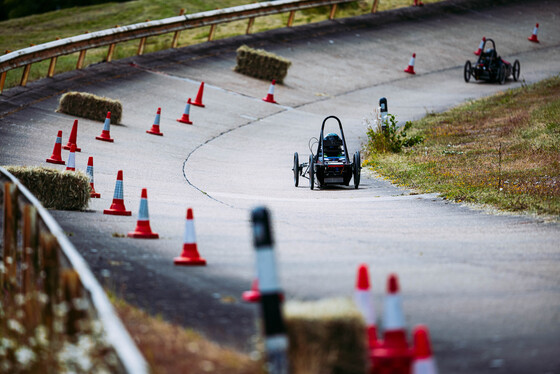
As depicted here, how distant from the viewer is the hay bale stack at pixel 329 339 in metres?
5.47

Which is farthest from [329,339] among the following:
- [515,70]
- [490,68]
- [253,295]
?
[515,70]

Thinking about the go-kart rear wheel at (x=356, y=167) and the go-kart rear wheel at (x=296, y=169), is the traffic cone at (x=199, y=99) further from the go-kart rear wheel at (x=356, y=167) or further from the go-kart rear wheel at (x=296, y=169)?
the go-kart rear wheel at (x=356, y=167)

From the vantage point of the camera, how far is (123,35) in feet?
101

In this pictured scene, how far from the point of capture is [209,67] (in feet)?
103

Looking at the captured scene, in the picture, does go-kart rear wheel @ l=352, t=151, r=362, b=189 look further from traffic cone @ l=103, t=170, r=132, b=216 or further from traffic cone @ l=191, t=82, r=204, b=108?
traffic cone @ l=191, t=82, r=204, b=108

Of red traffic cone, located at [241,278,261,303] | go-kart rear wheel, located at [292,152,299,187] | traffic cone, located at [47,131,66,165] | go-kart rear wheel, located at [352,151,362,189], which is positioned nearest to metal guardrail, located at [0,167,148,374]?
red traffic cone, located at [241,278,261,303]

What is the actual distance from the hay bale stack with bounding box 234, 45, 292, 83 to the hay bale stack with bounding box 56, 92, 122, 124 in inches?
319

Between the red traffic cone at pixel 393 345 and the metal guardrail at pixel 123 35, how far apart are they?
2114 centimetres

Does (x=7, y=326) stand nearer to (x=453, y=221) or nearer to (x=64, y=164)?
(x=453, y=221)

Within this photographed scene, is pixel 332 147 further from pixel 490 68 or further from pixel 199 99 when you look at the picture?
pixel 490 68

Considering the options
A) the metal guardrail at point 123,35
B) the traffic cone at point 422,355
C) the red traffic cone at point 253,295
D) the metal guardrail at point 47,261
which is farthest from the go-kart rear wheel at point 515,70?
the traffic cone at point 422,355

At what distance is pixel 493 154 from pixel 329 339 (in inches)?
662

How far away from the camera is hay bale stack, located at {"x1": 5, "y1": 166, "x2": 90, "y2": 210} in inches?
514

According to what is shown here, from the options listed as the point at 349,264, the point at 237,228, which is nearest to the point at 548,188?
the point at 237,228
